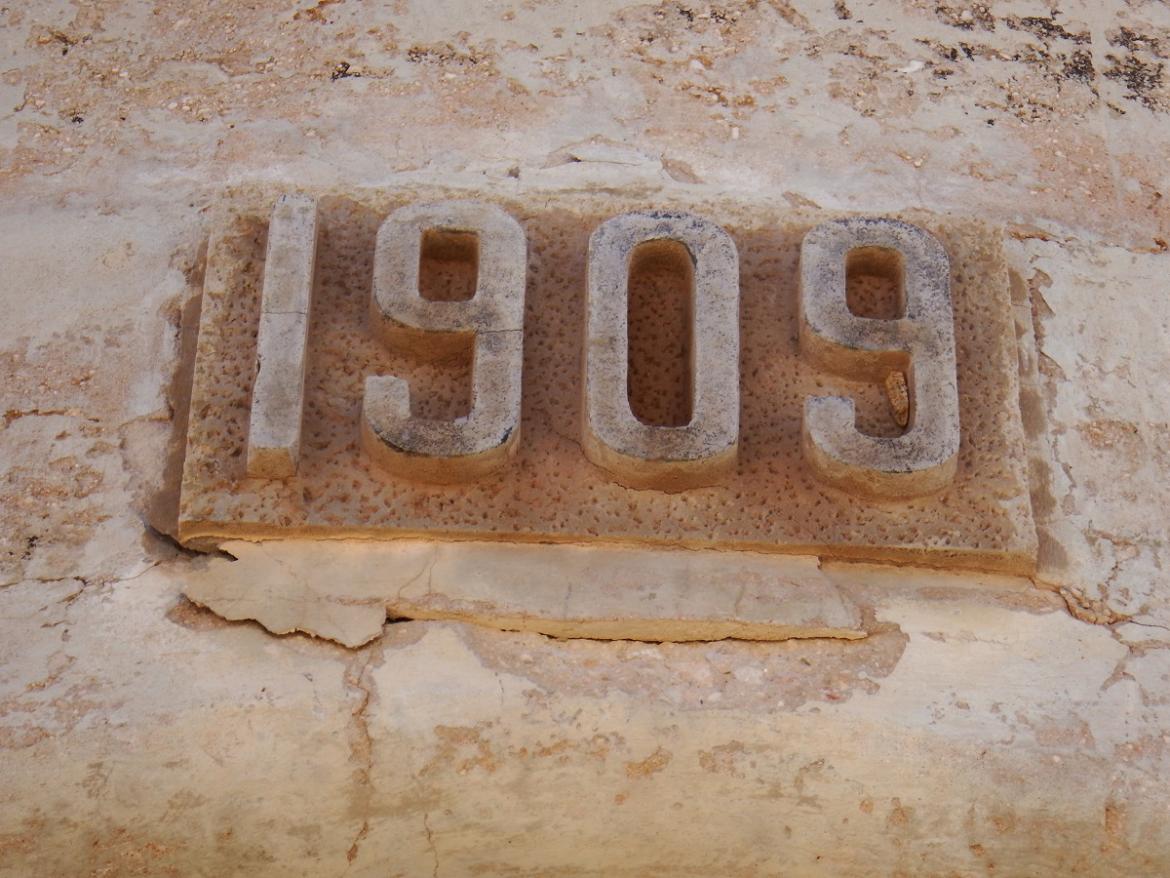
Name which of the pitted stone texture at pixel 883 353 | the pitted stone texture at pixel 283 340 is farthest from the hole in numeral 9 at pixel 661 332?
the pitted stone texture at pixel 283 340

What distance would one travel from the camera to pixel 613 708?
2.62 meters

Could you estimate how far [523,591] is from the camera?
2.68 m

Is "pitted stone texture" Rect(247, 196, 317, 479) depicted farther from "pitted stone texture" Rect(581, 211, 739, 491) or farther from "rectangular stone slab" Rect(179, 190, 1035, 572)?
"pitted stone texture" Rect(581, 211, 739, 491)

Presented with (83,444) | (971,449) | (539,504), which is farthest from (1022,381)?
(83,444)

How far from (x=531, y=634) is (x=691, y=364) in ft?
1.75

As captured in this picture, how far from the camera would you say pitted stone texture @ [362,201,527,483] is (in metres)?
2.66

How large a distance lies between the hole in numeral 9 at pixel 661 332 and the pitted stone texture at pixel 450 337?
22cm

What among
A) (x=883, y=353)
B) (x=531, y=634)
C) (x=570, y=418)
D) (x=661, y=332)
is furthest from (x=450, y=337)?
(x=883, y=353)

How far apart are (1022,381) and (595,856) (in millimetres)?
1105

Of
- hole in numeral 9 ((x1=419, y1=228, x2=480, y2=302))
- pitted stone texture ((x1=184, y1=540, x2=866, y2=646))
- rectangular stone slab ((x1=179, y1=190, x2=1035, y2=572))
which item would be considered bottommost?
pitted stone texture ((x1=184, y1=540, x2=866, y2=646))

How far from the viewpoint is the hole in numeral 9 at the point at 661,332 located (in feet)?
9.42

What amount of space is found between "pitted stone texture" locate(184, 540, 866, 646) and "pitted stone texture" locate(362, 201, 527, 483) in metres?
0.16

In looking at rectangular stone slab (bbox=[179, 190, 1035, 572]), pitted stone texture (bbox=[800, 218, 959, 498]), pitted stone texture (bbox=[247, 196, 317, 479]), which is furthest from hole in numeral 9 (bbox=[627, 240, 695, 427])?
pitted stone texture (bbox=[247, 196, 317, 479])

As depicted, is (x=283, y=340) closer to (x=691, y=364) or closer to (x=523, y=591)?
(x=523, y=591)
